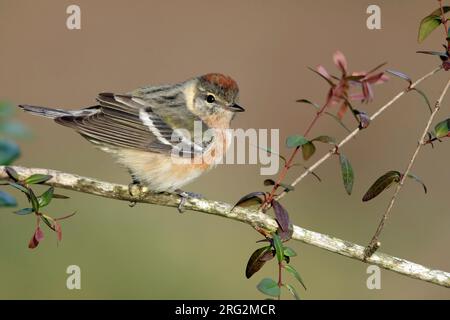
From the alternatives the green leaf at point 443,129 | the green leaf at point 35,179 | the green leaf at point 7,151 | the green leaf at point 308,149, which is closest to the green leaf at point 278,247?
the green leaf at point 308,149

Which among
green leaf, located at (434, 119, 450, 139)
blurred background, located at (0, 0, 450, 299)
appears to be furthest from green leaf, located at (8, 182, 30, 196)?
blurred background, located at (0, 0, 450, 299)

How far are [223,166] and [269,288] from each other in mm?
5858

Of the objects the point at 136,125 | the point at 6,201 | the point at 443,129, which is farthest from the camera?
the point at 136,125

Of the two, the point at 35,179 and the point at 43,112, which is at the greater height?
the point at 43,112

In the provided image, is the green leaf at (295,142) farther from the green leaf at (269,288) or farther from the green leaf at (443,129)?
the green leaf at (443,129)

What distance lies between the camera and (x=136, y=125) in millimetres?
5102

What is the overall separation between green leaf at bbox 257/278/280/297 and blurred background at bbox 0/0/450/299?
157 inches

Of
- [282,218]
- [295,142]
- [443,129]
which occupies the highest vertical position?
[443,129]

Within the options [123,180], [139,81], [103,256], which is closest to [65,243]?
[103,256]

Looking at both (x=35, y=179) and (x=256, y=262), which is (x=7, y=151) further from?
(x=256, y=262)

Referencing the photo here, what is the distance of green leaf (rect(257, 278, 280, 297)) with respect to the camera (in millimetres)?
3117

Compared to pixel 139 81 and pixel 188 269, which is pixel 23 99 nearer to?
pixel 139 81

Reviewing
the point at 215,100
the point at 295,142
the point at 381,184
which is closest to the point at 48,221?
the point at 295,142

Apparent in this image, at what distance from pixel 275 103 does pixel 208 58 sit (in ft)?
4.46
